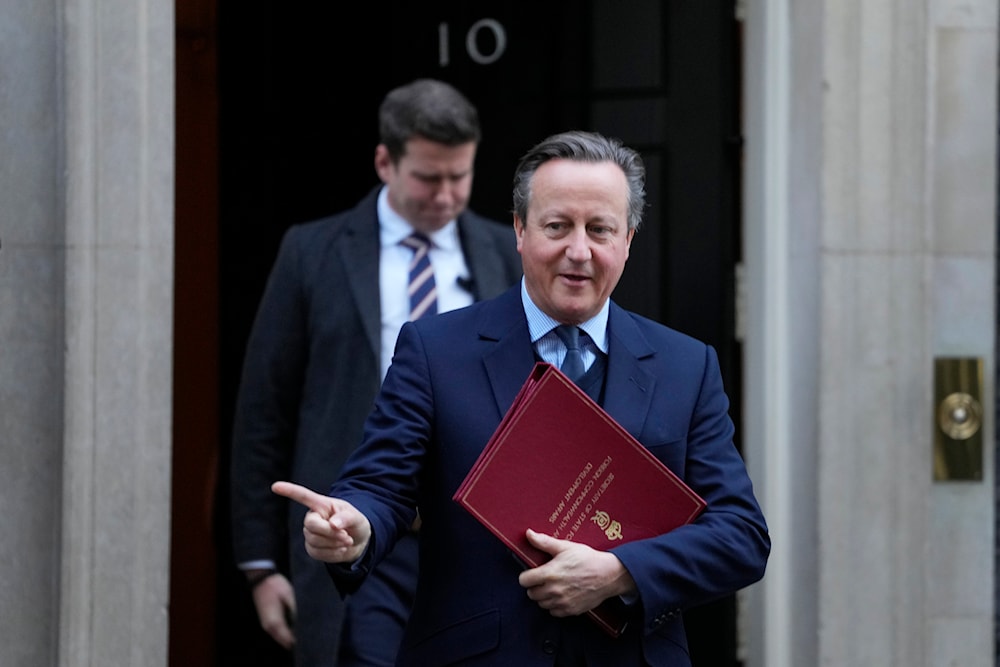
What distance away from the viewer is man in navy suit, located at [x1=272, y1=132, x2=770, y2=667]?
2.72 meters

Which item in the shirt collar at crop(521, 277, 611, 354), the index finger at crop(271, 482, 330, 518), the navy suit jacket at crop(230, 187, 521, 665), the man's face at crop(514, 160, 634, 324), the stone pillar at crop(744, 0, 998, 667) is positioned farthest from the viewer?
the stone pillar at crop(744, 0, 998, 667)

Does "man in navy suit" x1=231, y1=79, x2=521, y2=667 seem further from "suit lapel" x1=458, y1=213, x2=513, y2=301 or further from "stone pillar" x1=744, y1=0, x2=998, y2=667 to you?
"stone pillar" x1=744, y1=0, x2=998, y2=667

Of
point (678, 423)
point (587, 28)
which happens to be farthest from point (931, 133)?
point (678, 423)

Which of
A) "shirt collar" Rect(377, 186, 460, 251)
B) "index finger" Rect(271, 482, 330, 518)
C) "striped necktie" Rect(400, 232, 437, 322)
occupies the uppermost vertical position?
"shirt collar" Rect(377, 186, 460, 251)

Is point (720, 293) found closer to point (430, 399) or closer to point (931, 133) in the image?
point (931, 133)

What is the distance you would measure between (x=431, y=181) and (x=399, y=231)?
20 centimetres

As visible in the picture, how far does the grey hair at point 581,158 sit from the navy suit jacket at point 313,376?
1517 mm

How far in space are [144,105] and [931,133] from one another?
2507 mm

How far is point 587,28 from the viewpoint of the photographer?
5871 mm

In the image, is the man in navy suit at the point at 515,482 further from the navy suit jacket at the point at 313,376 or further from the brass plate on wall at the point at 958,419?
the brass plate on wall at the point at 958,419

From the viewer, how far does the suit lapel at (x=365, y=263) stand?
440 centimetres

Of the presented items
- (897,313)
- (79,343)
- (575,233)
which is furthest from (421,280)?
(575,233)

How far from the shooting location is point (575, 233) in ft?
9.27

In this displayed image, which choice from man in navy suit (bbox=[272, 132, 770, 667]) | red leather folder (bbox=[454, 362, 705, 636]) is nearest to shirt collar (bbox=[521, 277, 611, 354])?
man in navy suit (bbox=[272, 132, 770, 667])
